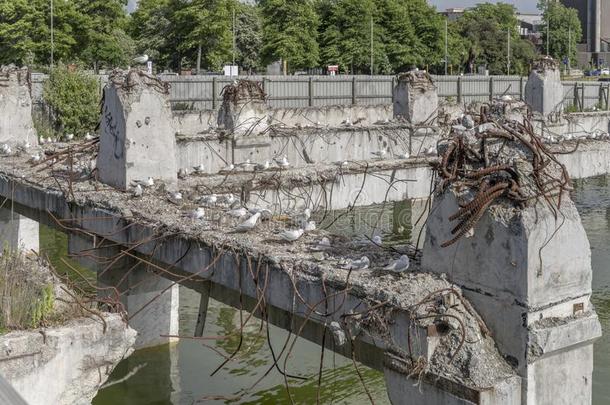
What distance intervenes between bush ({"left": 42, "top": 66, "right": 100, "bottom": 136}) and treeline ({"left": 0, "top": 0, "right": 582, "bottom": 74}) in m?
20.2

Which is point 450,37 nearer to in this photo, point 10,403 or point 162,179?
point 162,179

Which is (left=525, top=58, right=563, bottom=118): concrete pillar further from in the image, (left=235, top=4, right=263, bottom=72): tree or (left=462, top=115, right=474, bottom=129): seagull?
(left=235, top=4, right=263, bottom=72): tree

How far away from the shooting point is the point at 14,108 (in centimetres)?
2000

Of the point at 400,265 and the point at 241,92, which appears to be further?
the point at 241,92

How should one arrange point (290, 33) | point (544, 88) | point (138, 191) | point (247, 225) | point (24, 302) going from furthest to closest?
1. point (290, 33)
2. point (544, 88)
3. point (138, 191)
4. point (247, 225)
5. point (24, 302)

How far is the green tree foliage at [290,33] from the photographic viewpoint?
59281 millimetres

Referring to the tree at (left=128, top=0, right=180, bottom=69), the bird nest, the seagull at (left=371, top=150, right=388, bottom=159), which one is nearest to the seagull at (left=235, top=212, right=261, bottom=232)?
the bird nest

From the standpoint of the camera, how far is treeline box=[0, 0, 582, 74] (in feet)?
177

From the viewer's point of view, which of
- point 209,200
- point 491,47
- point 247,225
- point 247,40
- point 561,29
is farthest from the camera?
point 561,29

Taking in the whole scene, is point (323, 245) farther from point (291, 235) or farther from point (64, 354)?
point (64, 354)

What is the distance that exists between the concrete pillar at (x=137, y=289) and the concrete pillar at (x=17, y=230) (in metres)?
4.36

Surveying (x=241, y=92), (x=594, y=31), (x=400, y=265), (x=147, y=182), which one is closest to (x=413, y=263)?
(x=400, y=265)

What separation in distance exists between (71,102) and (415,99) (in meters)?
12.9

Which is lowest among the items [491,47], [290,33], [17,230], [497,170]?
[17,230]
